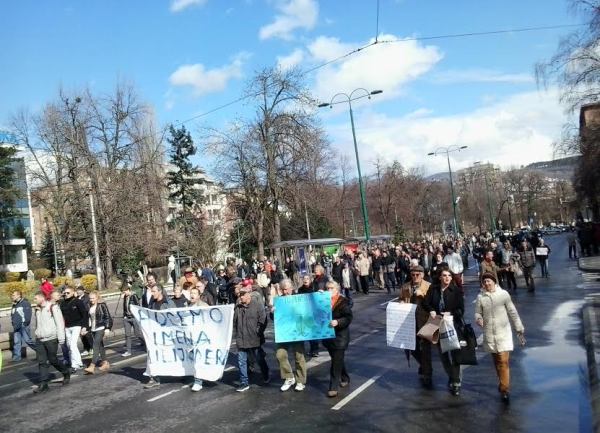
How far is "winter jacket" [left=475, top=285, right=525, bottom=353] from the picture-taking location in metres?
7.13

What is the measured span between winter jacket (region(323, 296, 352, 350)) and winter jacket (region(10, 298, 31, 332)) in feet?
32.2

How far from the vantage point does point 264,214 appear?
40.8 meters

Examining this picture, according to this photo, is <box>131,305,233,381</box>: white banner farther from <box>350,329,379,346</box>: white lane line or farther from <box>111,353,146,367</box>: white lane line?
<box>350,329,379,346</box>: white lane line

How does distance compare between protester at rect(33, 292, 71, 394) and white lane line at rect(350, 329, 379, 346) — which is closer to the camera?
protester at rect(33, 292, 71, 394)

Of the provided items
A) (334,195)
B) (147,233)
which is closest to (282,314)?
(147,233)

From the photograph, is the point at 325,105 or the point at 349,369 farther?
the point at 325,105

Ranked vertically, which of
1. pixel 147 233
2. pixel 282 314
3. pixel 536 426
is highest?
pixel 147 233

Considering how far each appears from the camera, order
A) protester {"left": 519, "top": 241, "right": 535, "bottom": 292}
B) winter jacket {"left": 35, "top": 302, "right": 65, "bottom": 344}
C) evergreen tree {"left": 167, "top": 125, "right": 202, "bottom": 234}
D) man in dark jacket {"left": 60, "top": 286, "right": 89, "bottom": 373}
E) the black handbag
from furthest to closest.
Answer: evergreen tree {"left": 167, "top": 125, "right": 202, "bottom": 234} → protester {"left": 519, "top": 241, "right": 535, "bottom": 292} → man in dark jacket {"left": 60, "top": 286, "right": 89, "bottom": 373} → winter jacket {"left": 35, "top": 302, "right": 65, "bottom": 344} → the black handbag

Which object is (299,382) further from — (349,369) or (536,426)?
(536,426)

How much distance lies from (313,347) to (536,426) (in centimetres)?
546

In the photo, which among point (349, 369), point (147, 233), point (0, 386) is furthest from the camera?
point (147, 233)

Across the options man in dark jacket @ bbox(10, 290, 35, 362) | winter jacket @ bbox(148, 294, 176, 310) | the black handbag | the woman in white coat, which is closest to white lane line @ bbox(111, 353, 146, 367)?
winter jacket @ bbox(148, 294, 176, 310)

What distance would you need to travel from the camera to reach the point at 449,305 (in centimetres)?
765

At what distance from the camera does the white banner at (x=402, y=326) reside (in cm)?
834
